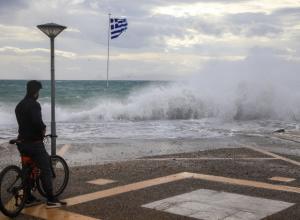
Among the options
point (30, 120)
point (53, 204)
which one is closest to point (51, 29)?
point (30, 120)

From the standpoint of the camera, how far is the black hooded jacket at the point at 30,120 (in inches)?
242

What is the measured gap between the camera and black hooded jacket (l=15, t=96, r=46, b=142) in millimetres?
6145

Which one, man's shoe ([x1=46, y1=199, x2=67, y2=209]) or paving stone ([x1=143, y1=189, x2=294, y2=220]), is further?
man's shoe ([x1=46, y1=199, x2=67, y2=209])

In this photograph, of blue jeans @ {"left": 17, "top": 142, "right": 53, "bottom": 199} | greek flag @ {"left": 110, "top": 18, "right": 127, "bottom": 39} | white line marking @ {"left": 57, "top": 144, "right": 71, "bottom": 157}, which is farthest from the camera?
greek flag @ {"left": 110, "top": 18, "right": 127, "bottom": 39}

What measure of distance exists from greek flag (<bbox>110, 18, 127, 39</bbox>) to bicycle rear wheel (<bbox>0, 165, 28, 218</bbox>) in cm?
1471

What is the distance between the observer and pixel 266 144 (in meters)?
13.8

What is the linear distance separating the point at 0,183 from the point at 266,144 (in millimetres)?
9443

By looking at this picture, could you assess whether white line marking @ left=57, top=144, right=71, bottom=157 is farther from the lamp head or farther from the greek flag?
the greek flag

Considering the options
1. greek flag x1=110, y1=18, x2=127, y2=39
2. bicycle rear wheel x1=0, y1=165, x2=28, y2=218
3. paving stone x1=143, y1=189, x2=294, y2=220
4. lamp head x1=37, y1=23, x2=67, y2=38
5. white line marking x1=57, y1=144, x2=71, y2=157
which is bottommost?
white line marking x1=57, y1=144, x2=71, y2=157

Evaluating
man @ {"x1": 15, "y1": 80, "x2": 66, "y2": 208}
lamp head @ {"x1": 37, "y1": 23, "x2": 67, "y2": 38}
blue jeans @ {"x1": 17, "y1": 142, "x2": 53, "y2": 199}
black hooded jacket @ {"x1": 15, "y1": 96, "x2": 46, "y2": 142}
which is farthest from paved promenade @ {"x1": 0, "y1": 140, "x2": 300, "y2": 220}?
lamp head @ {"x1": 37, "y1": 23, "x2": 67, "y2": 38}

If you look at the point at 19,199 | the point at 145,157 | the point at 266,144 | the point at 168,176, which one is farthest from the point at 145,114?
the point at 19,199

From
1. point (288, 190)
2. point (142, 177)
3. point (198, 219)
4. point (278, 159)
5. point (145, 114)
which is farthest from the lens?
point (145, 114)

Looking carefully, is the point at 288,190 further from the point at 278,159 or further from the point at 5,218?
the point at 5,218

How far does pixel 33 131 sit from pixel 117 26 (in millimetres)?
14764
